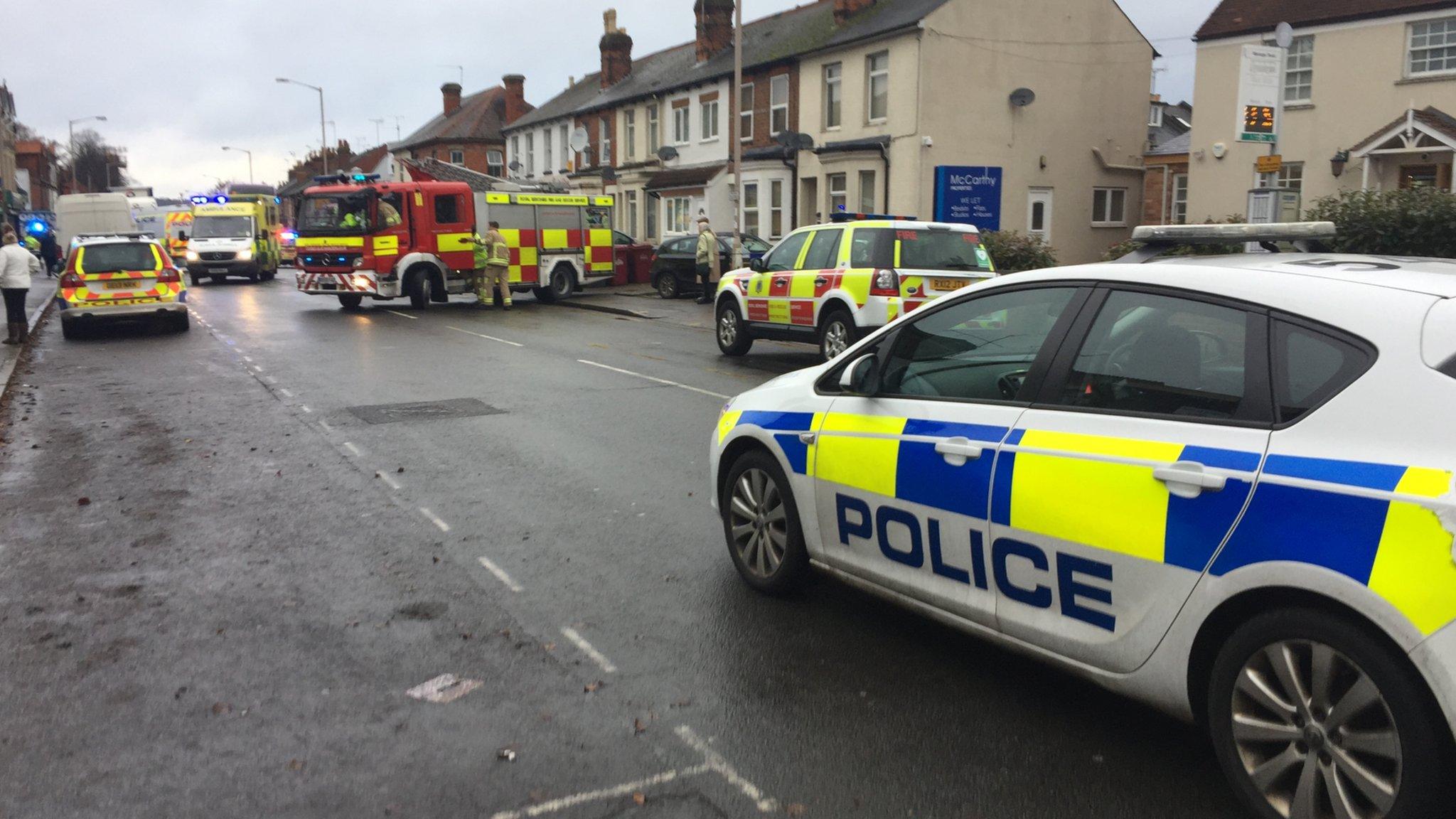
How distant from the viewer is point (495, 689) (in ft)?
14.2

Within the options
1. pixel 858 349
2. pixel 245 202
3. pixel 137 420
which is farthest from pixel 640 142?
pixel 858 349

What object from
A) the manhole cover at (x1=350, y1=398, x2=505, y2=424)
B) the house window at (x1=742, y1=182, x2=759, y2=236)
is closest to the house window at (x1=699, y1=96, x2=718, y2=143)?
the house window at (x1=742, y1=182, x2=759, y2=236)

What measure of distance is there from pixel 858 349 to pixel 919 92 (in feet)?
83.9

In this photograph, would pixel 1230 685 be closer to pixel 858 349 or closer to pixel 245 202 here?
pixel 858 349

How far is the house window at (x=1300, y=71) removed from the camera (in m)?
26.7

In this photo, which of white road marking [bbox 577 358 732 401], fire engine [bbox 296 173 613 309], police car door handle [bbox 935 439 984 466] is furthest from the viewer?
fire engine [bbox 296 173 613 309]

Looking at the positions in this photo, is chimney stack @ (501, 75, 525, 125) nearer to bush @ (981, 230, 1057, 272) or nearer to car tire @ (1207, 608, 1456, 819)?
bush @ (981, 230, 1057, 272)

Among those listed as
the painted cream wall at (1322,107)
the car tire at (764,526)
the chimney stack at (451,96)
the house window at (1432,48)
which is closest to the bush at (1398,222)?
the painted cream wall at (1322,107)

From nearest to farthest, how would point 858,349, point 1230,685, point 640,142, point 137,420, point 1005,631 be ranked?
point 1230,685 < point 1005,631 < point 858,349 < point 137,420 < point 640,142

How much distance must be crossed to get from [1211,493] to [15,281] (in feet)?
→ 60.8

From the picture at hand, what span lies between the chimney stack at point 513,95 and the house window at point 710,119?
94.2ft

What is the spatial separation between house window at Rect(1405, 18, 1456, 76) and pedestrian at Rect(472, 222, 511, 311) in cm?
2028

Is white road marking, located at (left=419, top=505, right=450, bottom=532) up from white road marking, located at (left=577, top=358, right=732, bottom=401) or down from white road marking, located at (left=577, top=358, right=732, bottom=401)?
down

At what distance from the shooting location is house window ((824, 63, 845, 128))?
1246 inches
